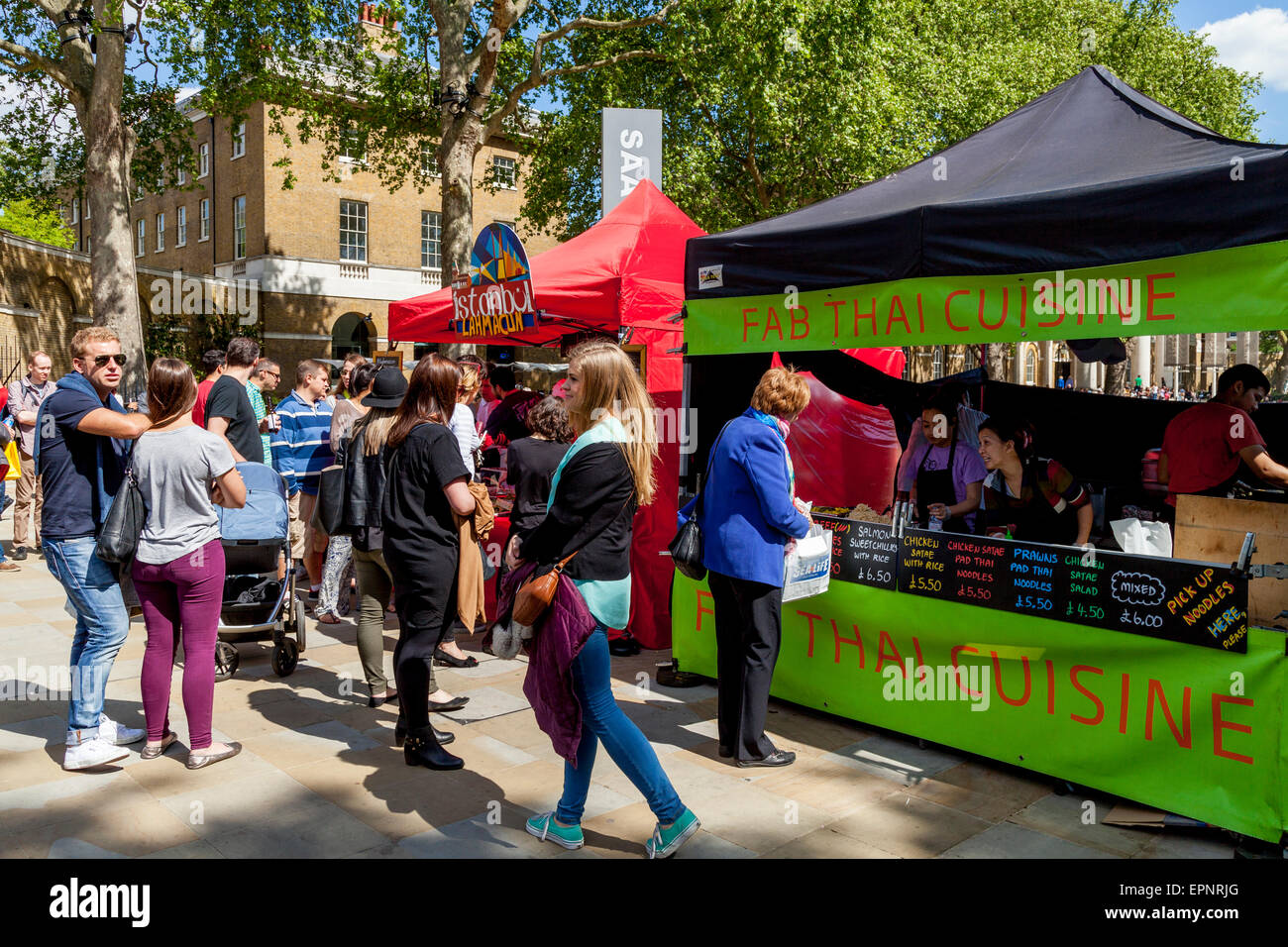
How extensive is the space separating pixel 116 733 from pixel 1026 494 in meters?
4.72

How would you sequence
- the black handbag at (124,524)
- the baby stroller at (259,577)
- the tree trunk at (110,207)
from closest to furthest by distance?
1. the black handbag at (124,524)
2. the baby stroller at (259,577)
3. the tree trunk at (110,207)

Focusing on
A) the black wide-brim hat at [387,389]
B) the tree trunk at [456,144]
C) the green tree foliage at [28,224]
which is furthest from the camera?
the green tree foliage at [28,224]

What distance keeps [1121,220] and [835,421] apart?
3.99 meters

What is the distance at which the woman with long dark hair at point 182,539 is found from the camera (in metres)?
4.07

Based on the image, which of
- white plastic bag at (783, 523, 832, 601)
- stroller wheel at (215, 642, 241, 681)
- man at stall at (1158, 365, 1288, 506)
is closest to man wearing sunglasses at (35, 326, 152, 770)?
stroller wheel at (215, 642, 241, 681)

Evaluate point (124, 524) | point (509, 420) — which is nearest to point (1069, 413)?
point (509, 420)

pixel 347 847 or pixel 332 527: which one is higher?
pixel 332 527

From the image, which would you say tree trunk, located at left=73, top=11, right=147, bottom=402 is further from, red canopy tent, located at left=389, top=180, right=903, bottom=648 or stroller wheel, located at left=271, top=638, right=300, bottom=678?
stroller wheel, located at left=271, top=638, right=300, bottom=678

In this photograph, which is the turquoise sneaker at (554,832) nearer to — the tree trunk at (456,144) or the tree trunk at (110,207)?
the tree trunk at (456,144)

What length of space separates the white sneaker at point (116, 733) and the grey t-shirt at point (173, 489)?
3.02 ft

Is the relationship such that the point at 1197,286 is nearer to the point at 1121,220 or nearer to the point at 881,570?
the point at 1121,220

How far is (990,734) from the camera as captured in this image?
433 cm

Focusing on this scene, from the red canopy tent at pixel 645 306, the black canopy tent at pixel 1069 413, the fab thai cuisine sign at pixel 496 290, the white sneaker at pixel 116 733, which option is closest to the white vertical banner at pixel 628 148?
the red canopy tent at pixel 645 306

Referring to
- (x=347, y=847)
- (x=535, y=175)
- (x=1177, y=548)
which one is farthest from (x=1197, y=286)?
(x=535, y=175)
